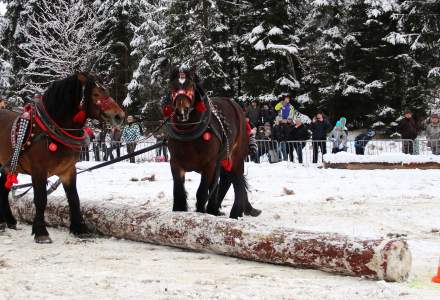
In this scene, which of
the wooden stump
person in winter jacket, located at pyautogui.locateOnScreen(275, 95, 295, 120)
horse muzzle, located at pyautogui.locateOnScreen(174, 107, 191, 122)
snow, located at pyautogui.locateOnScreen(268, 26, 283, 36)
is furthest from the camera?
snow, located at pyautogui.locateOnScreen(268, 26, 283, 36)

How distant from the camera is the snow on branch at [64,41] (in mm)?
27969

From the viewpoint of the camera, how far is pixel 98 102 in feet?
19.5

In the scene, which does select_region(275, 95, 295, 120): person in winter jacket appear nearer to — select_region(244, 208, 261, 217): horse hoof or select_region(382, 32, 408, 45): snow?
select_region(382, 32, 408, 45): snow

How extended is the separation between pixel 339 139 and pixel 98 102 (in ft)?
39.3

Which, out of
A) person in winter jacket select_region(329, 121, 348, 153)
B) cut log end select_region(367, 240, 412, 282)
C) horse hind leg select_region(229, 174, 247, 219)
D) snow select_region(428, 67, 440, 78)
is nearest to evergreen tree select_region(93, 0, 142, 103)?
snow select_region(428, 67, 440, 78)

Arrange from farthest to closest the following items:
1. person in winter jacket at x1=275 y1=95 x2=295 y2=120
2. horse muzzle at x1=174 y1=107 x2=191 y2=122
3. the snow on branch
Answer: the snow on branch, person in winter jacket at x1=275 y1=95 x2=295 y2=120, horse muzzle at x1=174 y1=107 x2=191 y2=122

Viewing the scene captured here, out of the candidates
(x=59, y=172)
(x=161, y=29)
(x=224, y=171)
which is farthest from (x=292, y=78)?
(x=59, y=172)

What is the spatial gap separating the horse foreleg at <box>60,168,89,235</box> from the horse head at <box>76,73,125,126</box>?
32.5 inches

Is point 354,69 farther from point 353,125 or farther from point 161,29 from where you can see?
point 161,29

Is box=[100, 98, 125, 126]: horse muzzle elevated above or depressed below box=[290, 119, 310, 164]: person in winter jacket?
below

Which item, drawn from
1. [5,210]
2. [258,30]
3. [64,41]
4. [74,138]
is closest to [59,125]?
[74,138]

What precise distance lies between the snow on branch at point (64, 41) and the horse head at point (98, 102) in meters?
21.6

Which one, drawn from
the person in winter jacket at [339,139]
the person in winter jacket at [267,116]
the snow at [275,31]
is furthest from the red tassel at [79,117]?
the snow at [275,31]

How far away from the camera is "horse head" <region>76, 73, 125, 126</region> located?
588 cm
